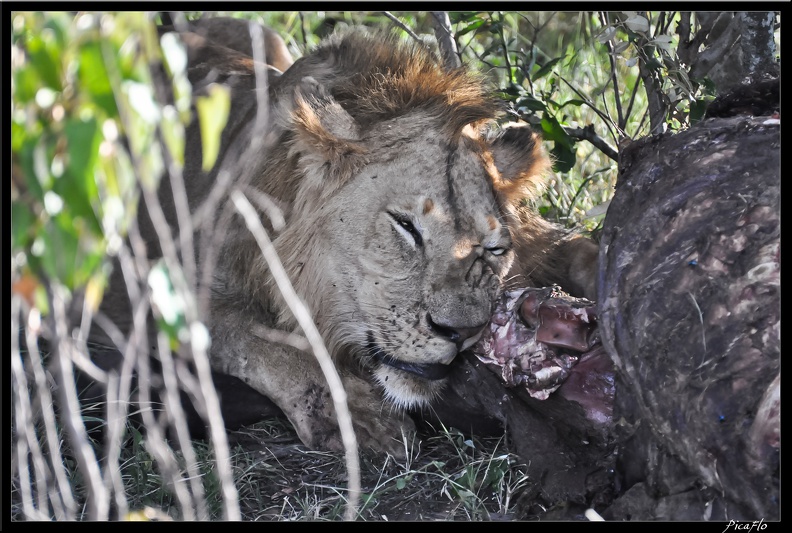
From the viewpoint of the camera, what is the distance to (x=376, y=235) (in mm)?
3283

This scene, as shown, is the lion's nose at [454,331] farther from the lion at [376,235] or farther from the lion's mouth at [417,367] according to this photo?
the lion's mouth at [417,367]

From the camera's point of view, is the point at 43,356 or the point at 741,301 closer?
the point at 741,301

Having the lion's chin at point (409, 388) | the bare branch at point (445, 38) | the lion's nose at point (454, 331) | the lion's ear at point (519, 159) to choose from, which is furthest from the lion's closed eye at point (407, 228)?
the bare branch at point (445, 38)

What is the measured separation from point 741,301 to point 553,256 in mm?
1477

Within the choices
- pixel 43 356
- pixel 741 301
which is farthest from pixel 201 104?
pixel 43 356

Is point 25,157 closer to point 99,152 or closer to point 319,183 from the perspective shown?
point 99,152

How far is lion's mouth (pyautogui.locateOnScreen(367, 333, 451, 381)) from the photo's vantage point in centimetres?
321

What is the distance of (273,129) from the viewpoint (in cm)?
363

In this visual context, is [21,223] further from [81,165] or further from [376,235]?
[376,235]

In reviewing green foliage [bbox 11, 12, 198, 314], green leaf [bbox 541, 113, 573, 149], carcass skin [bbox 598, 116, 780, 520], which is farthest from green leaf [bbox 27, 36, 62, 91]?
green leaf [bbox 541, 113, 573, 149]
